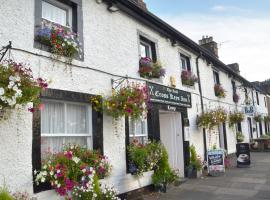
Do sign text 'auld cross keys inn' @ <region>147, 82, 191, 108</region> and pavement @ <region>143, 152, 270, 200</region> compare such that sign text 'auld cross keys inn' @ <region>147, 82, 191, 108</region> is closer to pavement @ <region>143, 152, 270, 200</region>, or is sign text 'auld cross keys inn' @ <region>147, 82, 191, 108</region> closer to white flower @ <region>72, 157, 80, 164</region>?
pavement @ <region>143, 152, 270, 200</region>

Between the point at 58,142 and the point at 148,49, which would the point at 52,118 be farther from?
the point at 148,49

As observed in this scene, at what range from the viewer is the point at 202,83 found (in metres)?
13.5

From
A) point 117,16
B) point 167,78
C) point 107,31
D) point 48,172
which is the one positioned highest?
point 117,16

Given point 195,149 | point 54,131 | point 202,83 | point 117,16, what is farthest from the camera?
point 202,83


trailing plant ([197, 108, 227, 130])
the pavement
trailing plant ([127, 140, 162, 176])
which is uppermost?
trailing plant ([197, 108, 227, 130])

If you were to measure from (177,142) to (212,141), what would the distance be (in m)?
3.32

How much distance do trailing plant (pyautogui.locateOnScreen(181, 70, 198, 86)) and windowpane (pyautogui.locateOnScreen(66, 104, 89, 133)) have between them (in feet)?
18.5

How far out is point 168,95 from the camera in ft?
33.1

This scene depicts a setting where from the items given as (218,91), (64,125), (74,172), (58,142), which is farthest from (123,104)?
(218,91)

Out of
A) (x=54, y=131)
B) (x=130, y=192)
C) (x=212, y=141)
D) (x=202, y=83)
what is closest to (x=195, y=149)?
(x=212, y=141)

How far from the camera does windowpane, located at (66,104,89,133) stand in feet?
22.0

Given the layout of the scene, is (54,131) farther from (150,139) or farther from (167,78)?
(167,78)

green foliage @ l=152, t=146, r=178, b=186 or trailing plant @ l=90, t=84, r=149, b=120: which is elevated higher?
trailing plant @ l=90, t=84, r=149, b=120

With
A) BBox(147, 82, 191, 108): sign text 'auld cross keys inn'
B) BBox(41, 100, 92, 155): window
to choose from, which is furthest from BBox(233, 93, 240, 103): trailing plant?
BBox(41, 100, 92, 155): window
